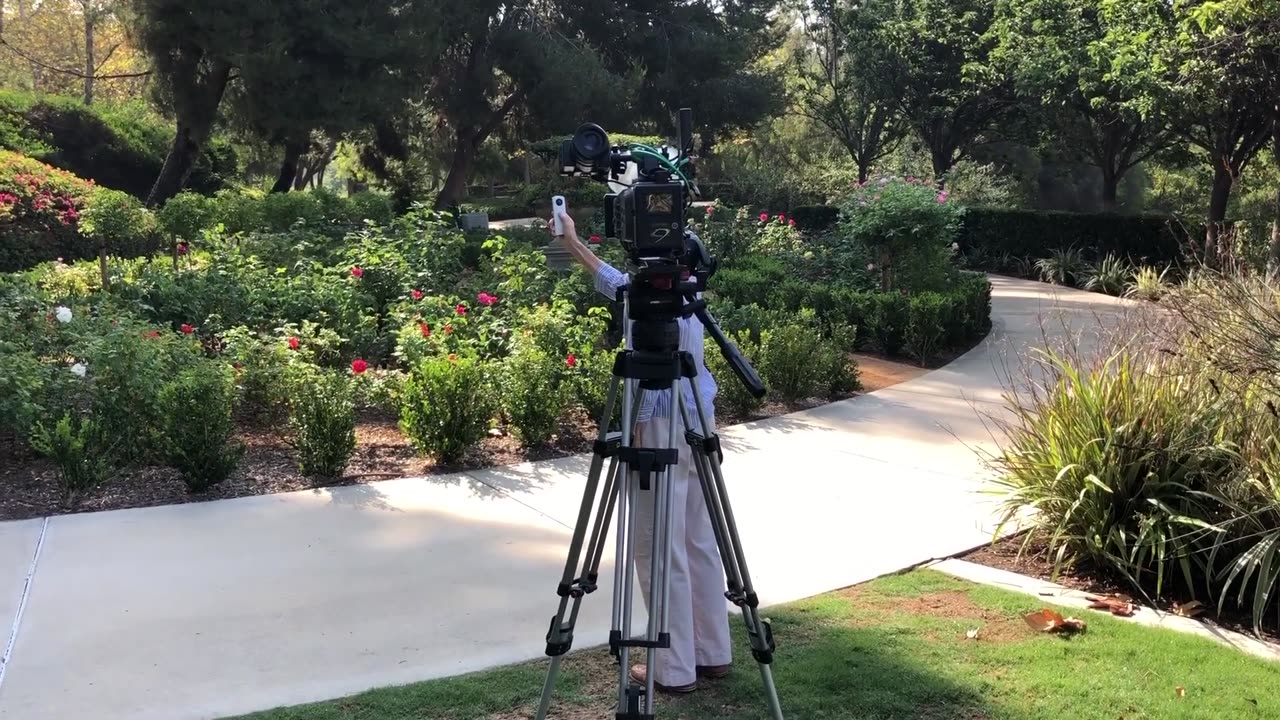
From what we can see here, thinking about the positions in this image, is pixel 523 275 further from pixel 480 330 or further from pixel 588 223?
pixel 588 223

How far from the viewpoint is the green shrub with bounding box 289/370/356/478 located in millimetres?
5559

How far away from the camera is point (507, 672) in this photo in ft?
11.3

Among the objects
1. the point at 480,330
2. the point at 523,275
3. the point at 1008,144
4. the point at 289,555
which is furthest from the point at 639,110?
the point at 289,555

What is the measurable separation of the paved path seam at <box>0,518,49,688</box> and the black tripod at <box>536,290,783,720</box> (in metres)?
2.07

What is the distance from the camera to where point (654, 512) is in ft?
8.84

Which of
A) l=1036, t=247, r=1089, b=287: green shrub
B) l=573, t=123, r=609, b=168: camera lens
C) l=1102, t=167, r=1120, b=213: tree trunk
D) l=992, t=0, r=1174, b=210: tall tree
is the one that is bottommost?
l=1036, t=247, r=1089, b=287: green shrub

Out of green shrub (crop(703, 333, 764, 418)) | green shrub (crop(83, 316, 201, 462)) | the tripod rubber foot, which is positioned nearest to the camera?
the tripod rubber foot

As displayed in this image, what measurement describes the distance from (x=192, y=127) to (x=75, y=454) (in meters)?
17.6

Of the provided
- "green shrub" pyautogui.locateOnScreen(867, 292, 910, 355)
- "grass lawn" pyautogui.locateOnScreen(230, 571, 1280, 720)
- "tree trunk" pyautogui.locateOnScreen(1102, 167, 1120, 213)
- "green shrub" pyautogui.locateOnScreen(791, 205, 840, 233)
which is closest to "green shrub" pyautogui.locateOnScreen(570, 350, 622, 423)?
"grass lawn" pyautogui.locateOnScreen(230, 571, 1280, 720)

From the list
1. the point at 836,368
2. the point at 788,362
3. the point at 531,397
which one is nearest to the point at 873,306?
the point at 836,368

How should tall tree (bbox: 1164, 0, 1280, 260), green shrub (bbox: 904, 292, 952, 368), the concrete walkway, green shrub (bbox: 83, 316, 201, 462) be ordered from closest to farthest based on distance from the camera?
the concrete walkway
green shrub (bbox: 83, 316, 201, 462)
green shrub (bbox: 904, 292, 952, 368)
tall tree (bbox: 1164, 0, 1280, 260)

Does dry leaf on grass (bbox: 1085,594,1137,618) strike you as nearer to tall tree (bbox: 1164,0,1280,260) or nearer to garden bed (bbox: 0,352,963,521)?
garden bed (bbox: 0,352,963,521)

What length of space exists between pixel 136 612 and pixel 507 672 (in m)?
1.59

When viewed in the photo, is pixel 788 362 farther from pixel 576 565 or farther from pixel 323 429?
pixel 576 565
